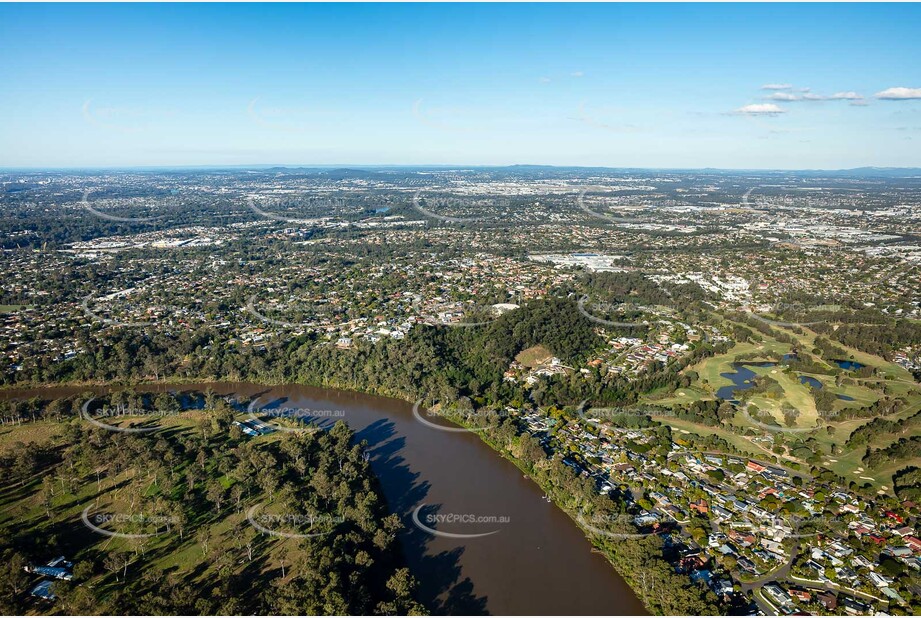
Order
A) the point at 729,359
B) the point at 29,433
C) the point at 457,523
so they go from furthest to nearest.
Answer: the point at 729,359, the point at 29,433, the point at 457,523

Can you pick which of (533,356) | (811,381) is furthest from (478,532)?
(811,381)

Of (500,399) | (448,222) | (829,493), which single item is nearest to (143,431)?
(500,399)

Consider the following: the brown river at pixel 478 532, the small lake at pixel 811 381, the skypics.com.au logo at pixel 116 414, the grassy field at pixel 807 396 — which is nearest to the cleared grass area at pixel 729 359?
the grassy field at pixel 807 396

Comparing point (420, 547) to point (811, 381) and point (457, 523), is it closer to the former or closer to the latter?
point (457, 523)

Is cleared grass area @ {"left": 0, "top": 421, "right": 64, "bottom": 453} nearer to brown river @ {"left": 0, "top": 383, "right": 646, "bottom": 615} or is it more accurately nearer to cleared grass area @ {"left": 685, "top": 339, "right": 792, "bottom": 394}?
brown river @ {"left": 0, "top": 383, "right": 646, "bottom": 615}

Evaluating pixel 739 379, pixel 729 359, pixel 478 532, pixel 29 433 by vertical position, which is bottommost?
pixel 478 532

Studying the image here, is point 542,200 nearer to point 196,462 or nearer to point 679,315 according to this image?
point 679,315

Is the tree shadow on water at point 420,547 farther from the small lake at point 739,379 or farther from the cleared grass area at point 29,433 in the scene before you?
the small lake at point 739,379

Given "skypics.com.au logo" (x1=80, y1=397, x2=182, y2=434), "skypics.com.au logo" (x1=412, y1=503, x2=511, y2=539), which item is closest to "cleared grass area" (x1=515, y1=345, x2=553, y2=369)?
"skypics.com.au logo" (x1=412, y1=503, x2=511, y2=539)

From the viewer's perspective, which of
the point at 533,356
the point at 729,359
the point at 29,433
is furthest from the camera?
the point at 729,359
